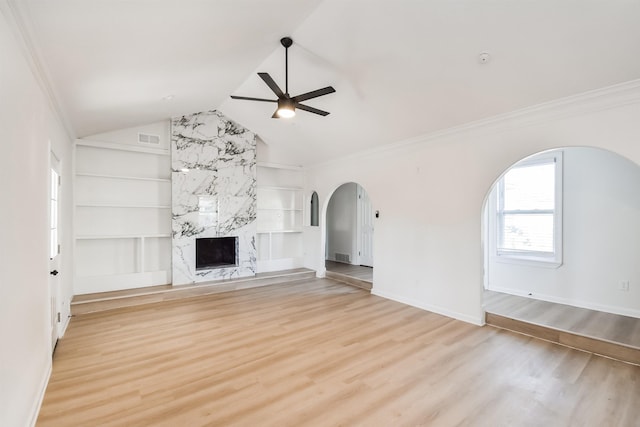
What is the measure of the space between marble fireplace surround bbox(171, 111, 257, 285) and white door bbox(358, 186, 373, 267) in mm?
2813

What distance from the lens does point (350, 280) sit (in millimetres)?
6277

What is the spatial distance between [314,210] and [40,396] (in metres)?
5.61

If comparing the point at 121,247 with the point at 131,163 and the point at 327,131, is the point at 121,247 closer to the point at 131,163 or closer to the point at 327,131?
the point at 131,163

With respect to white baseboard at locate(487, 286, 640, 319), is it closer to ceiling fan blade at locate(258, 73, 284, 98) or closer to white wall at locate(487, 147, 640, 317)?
white wall at locate(487, 147, 640, 317)

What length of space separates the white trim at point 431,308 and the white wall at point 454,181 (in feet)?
0.05

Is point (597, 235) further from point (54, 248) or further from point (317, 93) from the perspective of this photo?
point (54, 248)

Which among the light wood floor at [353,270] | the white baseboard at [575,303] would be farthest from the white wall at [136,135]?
the white baseboard at [575,303]

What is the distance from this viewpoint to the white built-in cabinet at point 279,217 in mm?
7023

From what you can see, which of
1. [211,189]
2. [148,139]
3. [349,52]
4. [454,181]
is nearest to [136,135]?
[148,139]

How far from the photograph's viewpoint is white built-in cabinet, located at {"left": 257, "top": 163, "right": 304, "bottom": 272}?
7.02 m

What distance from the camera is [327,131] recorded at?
5430mm

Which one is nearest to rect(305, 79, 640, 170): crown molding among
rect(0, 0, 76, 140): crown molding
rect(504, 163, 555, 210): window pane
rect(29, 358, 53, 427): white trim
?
rect(504, 163, 555, 210): window pane

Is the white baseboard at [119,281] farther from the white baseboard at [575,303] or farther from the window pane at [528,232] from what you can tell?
the window pane at [528,232]

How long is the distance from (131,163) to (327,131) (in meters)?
3.65
